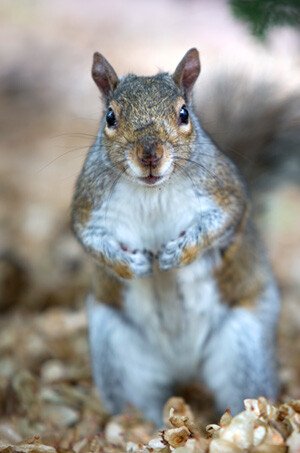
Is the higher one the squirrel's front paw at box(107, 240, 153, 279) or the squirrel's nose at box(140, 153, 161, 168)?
the squirrel's nose at box(140, 153, 161, 168)

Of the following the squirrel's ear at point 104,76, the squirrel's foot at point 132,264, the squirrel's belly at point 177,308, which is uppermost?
the squirrel's ear at point 104,76

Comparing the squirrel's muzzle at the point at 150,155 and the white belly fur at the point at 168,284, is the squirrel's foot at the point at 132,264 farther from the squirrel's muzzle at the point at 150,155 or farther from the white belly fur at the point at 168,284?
the squirrel's muzzle at the point at 150,155

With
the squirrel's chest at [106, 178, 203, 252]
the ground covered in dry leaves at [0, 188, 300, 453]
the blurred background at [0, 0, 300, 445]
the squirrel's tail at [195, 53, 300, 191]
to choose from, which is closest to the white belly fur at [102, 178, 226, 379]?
the squirrel's chest at [106, 178, 203, 252]

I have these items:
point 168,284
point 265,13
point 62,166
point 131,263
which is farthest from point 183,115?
point 62,166

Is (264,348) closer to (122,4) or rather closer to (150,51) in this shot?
(150,51)

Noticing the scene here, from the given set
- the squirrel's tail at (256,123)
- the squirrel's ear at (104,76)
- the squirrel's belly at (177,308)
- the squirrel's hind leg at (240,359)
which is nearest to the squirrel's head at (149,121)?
the squirrel's ear at (104,76)

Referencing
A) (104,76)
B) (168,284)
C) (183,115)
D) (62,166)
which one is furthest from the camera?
(62,166)

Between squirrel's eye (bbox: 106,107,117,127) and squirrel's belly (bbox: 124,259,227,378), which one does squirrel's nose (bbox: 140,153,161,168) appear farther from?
squirrel's belly (bbox: 124,259,227,378)

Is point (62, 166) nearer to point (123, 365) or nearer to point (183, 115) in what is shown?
point (123, 365)
